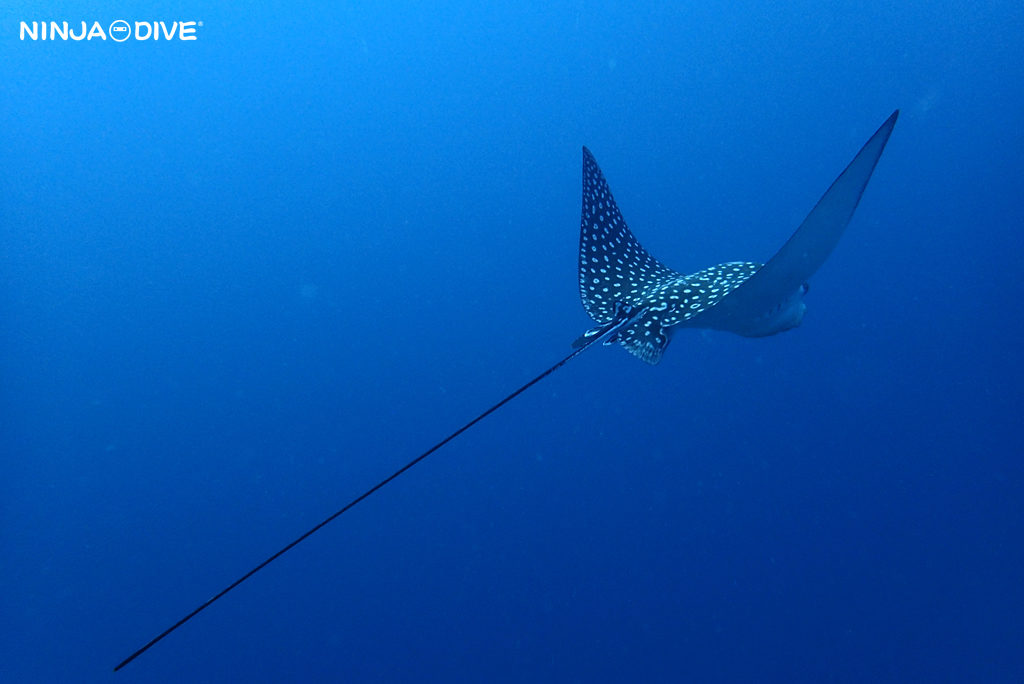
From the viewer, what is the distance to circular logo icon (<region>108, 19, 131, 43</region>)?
3.39 metres

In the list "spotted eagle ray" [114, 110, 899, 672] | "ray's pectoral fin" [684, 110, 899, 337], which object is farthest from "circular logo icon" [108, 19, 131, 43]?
"ray's pectoral fin" [684, 110, 899, 337]

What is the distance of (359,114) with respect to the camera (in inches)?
147

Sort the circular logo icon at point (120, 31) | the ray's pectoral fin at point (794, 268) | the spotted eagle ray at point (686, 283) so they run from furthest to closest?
the circular logo icon at point (120, 31)
the spotted eagle ray at point (686, 283)
the ray's pectoral fin at point (794, 268)

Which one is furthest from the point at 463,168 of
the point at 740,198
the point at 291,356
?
the point at 740,198

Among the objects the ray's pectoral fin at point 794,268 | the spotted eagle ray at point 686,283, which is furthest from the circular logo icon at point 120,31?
the ray's pectoral fin at point 794,268

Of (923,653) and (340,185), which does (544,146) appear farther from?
(923,653)

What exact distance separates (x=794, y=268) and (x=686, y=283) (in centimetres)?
44

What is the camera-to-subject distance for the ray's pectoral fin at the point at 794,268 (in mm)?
1846

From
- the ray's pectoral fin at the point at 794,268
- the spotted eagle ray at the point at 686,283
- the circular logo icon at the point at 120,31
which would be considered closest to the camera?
the ray's pectoral fin at the point at 794,268

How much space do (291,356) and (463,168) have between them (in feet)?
4.91

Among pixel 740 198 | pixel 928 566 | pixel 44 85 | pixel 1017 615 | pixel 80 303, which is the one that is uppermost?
pixel 44 85

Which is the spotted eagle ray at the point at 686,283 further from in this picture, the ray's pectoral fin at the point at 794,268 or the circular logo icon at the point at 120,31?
the circular logo icon at the point at 120,31

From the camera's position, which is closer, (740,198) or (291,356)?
(291,356)

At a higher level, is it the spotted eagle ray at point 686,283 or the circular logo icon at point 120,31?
the circular logo icon at point 120,31
